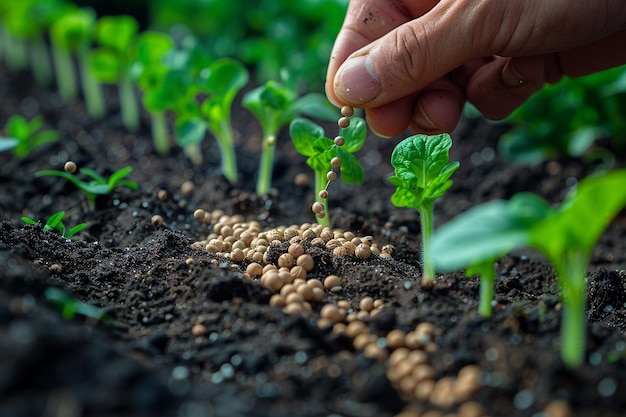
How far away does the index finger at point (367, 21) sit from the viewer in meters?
2.30

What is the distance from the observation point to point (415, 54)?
2.00m

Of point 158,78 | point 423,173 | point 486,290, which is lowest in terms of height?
point 486,290

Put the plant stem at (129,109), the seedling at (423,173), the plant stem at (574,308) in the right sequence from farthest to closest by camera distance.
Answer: the plant stem at (129,109) → the seedling at (423,173) → the plant stem at (574,308)

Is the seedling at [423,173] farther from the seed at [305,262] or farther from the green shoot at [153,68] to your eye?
the green shoot at [153,68]

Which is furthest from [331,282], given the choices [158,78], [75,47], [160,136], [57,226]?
[75,47]

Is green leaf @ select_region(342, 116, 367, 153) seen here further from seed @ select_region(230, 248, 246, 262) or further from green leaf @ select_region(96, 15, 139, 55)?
green leaf @ select_region(96, 15, 139, 55)

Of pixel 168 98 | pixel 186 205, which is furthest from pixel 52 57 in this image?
pixel 186 205

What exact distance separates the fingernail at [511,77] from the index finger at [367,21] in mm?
364

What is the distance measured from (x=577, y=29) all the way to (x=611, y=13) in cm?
11

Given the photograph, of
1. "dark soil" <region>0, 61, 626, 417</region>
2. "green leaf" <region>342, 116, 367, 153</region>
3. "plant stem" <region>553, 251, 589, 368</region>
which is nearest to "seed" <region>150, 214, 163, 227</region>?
"dark soil" <region>0, 61, 626, 417</region>

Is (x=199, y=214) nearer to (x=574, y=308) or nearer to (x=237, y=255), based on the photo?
(x=237, y=255)

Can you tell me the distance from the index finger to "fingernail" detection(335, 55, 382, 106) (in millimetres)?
161

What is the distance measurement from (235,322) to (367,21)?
125 centimetres

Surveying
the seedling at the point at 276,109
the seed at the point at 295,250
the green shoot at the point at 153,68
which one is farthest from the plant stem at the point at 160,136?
the seed at the point at 295,250
